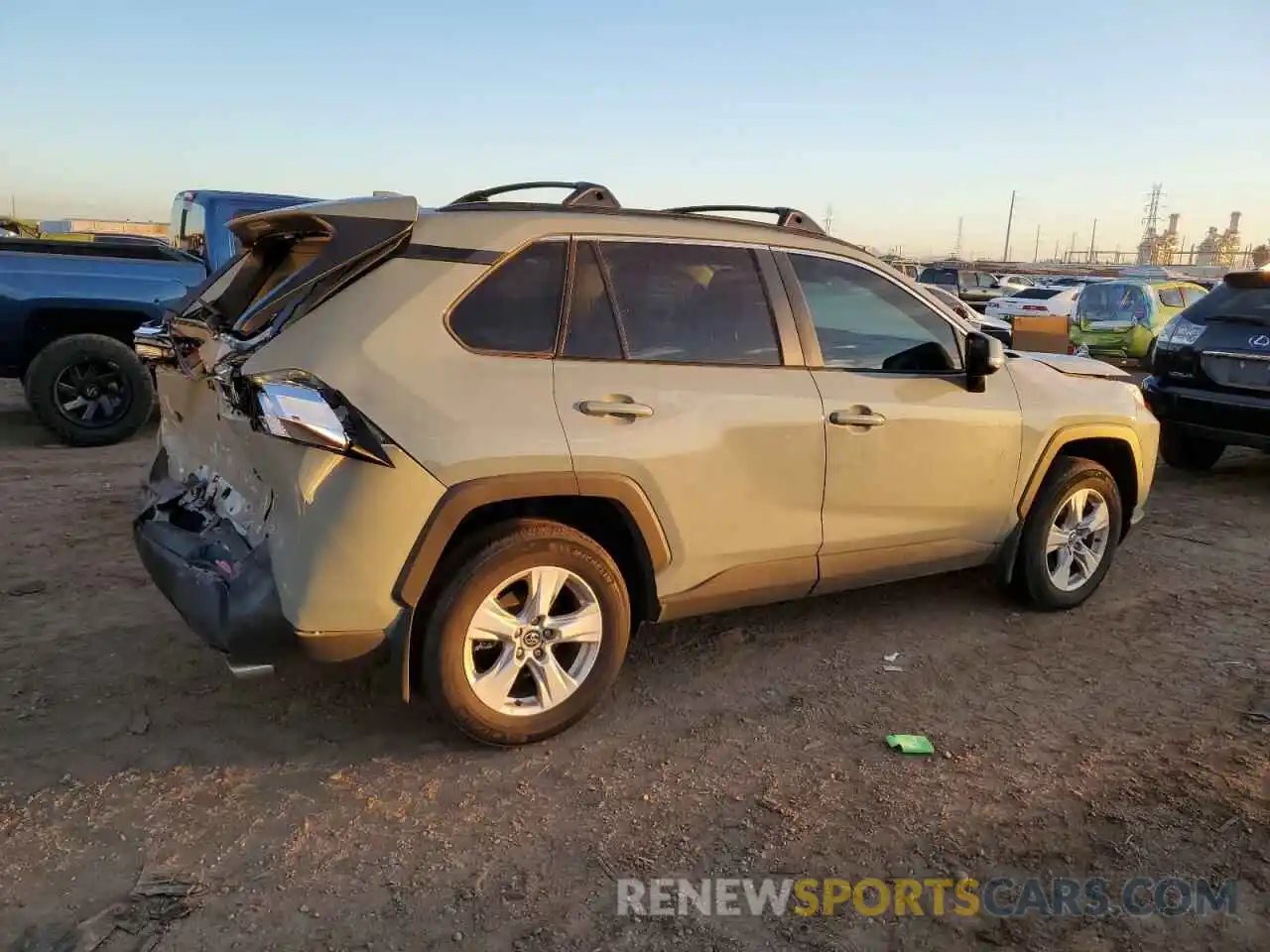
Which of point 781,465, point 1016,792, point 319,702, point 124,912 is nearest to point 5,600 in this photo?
point 319,702

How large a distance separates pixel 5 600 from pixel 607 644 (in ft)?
9.74

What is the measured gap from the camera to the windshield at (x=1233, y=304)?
23.2 ft

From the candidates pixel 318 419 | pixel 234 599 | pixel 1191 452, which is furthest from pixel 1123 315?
pixel 234 599

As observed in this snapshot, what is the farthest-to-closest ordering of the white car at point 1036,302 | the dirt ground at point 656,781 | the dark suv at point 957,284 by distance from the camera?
the dark suv at point 957,284, the white car at point 1036,302, the dirt ground at point 656,781

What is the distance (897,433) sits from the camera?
3939 millimetres

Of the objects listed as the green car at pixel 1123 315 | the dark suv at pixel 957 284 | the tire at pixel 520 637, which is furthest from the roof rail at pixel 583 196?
the dark suv at pixel 957 284

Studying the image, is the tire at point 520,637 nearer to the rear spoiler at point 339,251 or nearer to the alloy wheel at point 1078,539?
the rear spoiler at point 339,251

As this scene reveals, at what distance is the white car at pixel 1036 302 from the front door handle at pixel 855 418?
16711 mm

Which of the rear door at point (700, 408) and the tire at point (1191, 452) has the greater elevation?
the rear door at point (700, 408)

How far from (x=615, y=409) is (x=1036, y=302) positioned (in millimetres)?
19039

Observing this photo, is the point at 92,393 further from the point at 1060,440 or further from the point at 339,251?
the point at 1060,440

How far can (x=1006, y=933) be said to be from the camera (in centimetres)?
249

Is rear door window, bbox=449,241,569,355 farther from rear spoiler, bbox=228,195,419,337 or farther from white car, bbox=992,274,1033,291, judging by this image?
white car, bbox=992,274,1033,291

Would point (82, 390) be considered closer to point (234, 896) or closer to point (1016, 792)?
point (234, 896)
